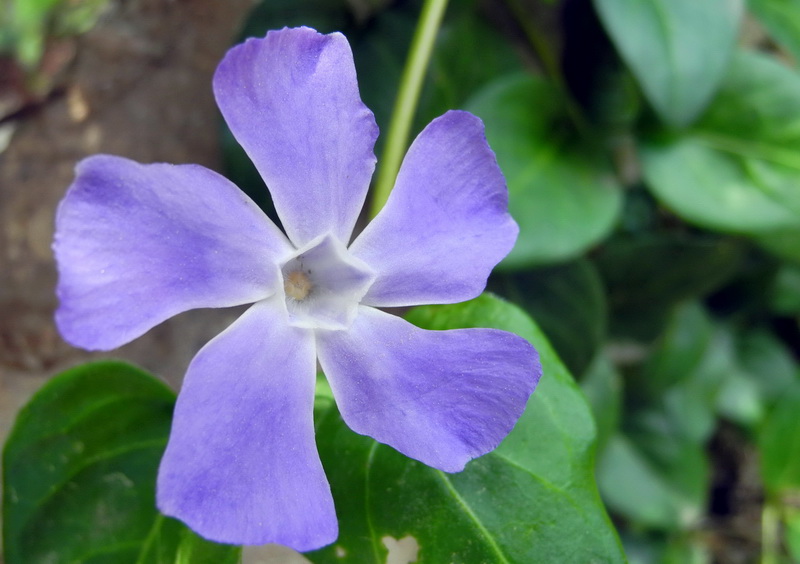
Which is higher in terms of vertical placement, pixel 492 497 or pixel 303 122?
pixel 303 122

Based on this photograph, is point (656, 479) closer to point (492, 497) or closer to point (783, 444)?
point (783, 444)

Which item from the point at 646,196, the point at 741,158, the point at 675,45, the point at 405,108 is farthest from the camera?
the point at 646,196

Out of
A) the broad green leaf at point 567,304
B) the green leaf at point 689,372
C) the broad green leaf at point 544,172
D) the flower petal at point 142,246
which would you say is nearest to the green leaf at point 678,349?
the green leaf at point 689,372

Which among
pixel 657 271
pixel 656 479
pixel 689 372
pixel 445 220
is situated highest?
pixel 445 220

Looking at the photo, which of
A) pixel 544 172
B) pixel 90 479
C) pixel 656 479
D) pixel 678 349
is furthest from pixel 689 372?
pixel 90 479

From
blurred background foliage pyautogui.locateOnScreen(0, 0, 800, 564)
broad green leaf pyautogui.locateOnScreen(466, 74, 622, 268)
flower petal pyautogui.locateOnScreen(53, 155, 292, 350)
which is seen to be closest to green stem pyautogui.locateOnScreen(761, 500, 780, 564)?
blurred background foliage pyautogui.locateOnScreen(0, 0, 800, 564)

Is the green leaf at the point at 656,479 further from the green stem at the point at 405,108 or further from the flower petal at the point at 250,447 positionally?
the flower petal at the point at 250,447
